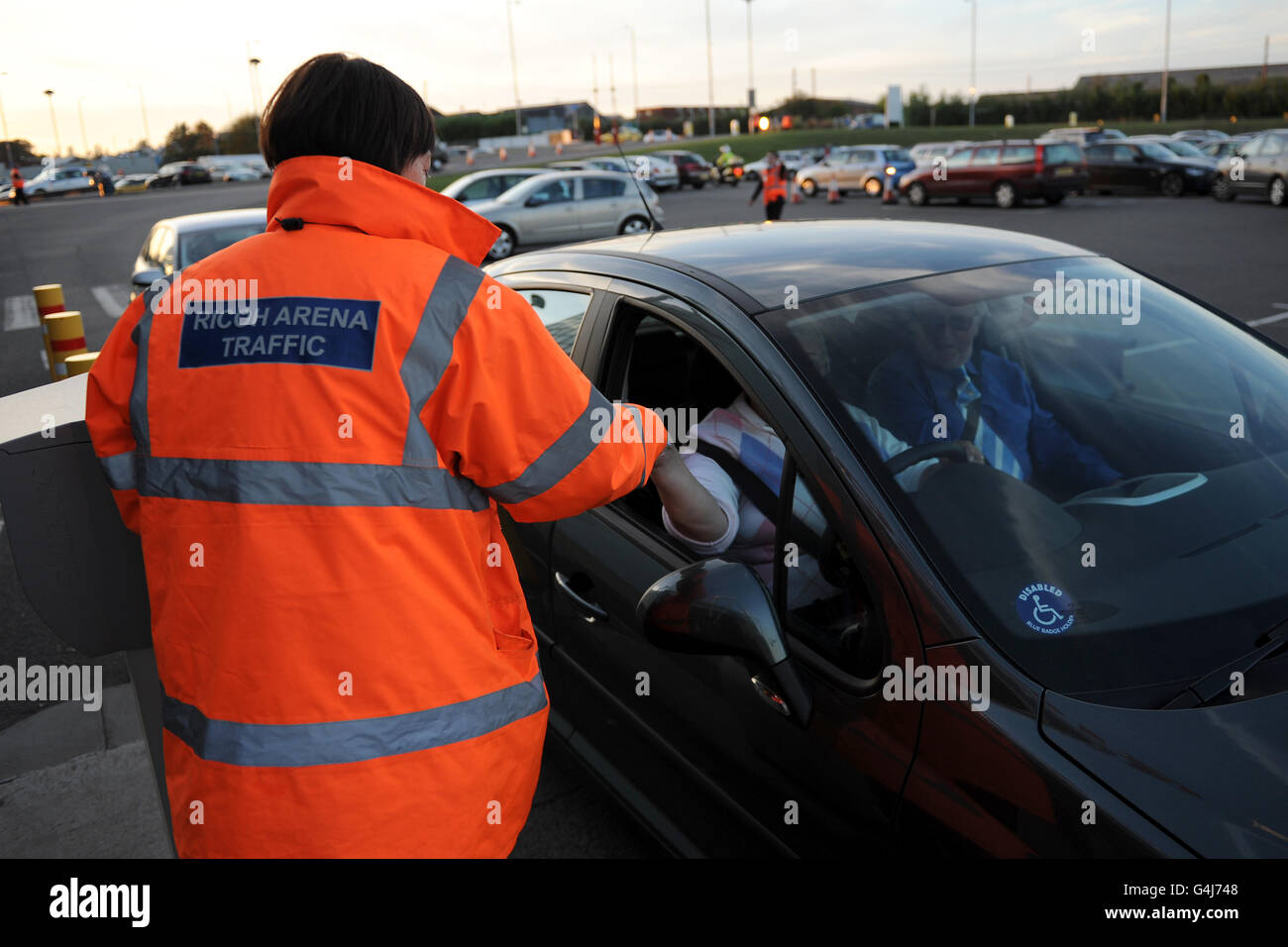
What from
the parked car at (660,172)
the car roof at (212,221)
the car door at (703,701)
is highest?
the parked car at (660,172)

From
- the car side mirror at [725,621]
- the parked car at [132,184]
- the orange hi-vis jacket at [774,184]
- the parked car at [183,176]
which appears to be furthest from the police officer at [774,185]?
the parked car at [132,184]

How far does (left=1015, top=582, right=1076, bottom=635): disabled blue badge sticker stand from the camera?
1651mm

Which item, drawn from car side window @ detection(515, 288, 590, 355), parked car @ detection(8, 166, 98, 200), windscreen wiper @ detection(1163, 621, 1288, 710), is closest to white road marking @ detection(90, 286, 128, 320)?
car side window @ detection(515, 288, 590, 355)

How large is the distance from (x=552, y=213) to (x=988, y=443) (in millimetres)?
18769

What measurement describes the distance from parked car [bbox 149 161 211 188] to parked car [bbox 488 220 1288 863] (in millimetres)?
63550

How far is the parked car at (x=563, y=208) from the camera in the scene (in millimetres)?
19625

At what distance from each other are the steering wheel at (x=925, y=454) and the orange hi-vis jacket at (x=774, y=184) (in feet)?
59.6

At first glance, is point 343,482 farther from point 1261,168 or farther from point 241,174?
point 241,174

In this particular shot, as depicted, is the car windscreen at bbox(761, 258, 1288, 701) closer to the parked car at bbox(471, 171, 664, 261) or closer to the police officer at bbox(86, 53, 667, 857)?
the police officer at bbox(86, 53, 667, 857)

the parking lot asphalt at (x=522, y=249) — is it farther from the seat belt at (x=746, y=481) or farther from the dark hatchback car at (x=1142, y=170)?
the seat belt at (x=746, y=481)

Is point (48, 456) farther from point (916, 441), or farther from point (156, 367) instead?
point (916, 441)

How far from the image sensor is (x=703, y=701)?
210 cm

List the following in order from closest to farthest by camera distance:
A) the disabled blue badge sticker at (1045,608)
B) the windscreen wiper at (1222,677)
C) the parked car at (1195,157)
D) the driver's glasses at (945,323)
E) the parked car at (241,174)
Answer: the windscreen wiper at (1222,677), the disabled blue badge sticker at (1045,608), the driver's glasses at (945,323), the parked car at (1195,157), the parked car at (241,174)
